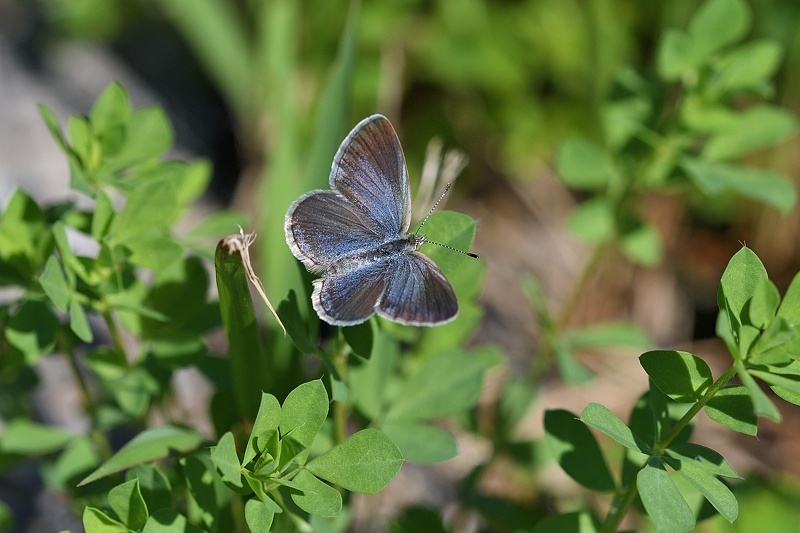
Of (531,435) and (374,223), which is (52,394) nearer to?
(374,223)

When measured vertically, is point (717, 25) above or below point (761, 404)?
above

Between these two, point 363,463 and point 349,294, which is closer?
point 363,463

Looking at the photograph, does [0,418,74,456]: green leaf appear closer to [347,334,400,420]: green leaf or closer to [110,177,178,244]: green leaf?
[110,177,178,244]: green leaf

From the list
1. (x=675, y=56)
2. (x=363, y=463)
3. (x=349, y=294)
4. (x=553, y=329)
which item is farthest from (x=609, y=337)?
(x=363, y=463)

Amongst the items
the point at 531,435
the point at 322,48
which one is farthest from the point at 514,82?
the point at 531,435

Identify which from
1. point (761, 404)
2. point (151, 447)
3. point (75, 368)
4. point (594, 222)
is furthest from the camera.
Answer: point (594, 222)

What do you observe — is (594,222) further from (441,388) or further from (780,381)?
(780,381)


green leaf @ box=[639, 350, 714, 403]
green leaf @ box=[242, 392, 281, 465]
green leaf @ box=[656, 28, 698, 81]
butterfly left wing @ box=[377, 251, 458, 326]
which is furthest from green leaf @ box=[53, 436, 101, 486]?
green leaf @ box=[656, 28, 698, 81]
